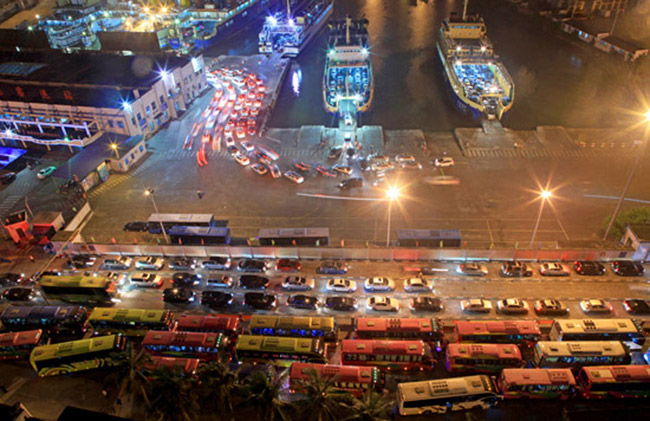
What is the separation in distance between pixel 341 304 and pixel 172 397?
21.1m

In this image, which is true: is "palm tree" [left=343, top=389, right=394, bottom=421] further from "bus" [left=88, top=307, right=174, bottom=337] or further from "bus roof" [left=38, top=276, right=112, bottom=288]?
"bus roof" [left=38, top=276, right=112, bottom=288]

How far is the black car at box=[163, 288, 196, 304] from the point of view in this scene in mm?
53625

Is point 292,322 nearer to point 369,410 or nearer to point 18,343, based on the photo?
point 369,410

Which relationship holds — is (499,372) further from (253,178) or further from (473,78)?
(473,78)

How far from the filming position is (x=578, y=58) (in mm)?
120500

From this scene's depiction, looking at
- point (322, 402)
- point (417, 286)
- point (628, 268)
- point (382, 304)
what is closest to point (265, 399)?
point (322, 402)

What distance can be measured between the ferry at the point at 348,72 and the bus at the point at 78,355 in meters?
67.0

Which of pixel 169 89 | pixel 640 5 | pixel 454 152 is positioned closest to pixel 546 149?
pixel 454 152

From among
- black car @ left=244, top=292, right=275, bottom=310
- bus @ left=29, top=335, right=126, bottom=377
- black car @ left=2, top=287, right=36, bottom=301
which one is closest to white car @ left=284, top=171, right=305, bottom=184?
black car @ left=244, top=292, right=275, bottom=310

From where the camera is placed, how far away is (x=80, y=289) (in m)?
54.4

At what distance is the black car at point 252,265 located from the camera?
57875mm

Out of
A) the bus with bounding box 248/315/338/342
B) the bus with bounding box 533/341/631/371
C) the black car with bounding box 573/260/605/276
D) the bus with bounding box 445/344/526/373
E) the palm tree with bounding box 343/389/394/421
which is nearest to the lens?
the palm tree with bounding box 343/389/394/421

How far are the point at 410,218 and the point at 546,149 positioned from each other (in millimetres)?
33745

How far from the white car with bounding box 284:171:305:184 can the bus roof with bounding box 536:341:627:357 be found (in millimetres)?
45524
